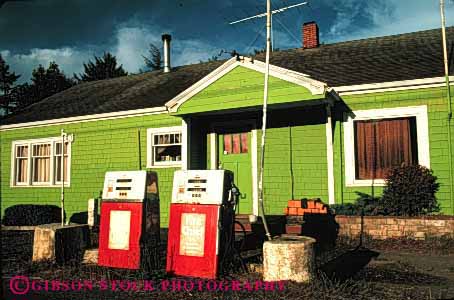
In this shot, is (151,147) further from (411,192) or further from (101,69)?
(101,69)

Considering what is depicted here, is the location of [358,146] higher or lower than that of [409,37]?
lower

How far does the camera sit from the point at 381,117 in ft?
32.8

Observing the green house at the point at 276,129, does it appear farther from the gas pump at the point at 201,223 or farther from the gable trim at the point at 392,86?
the gas pump at the point at 201,223

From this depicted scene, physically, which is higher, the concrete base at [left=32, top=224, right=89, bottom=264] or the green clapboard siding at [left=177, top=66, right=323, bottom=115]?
the green clapboard siding at [left=177, top=66, right=323, bottom=115]

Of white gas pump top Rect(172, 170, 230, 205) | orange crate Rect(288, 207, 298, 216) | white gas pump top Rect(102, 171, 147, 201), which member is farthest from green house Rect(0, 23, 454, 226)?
white gas pump top Rect(172, 170, 230, 205)

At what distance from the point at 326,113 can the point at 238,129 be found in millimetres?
2660

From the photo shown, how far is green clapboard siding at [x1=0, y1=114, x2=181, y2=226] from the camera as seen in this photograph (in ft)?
42.3

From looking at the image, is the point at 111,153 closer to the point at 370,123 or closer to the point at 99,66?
the point at 370,123

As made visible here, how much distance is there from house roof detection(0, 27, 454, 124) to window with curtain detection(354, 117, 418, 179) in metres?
1.10

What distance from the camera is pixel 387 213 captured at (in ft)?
30.3

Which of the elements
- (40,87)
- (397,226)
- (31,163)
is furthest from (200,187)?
(40,87)

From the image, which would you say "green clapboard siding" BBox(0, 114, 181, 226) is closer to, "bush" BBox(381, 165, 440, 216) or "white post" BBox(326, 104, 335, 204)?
"white post" BBox(326, 104, 335, 204)

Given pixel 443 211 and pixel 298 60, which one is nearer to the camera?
pixel 443 211

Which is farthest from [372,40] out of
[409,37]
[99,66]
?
[99,66]
